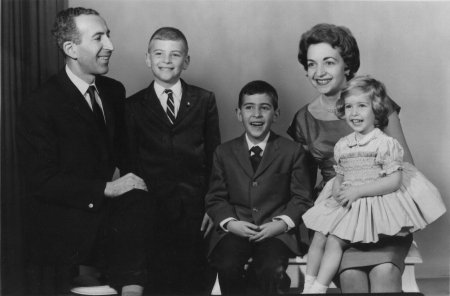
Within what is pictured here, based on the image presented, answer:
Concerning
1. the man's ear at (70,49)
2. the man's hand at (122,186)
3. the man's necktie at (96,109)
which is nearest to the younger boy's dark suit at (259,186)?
the man's hand at (122,186)

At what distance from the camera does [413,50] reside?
2852 mm

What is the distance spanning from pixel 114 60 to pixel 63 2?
391mm

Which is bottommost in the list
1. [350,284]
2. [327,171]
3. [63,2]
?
[350,284]

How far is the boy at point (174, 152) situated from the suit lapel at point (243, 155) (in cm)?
13

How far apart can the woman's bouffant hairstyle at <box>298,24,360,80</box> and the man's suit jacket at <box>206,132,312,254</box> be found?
0.49m

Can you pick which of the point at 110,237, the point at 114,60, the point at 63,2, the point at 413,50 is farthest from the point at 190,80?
the point at 413,50

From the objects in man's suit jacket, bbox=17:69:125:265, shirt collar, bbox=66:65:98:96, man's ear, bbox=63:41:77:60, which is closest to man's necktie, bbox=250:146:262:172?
man's suit jacket, bbox=17:69:125:265

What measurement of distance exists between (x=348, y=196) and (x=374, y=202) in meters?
0.11

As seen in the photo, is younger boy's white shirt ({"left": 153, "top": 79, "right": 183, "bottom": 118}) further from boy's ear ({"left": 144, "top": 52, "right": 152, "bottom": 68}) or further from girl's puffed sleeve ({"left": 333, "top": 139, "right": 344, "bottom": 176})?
girl's puffed sleeve ({"left": 333, "top": 139, "right": 344, "bottom": 176})

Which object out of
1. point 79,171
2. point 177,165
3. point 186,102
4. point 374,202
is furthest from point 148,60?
point 374,202

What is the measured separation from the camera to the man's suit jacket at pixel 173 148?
2.64m

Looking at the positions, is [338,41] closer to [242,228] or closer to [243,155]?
[243,155]

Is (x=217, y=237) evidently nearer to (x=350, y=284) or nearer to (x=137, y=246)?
(x=137, y=246)

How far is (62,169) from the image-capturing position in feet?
8.16
